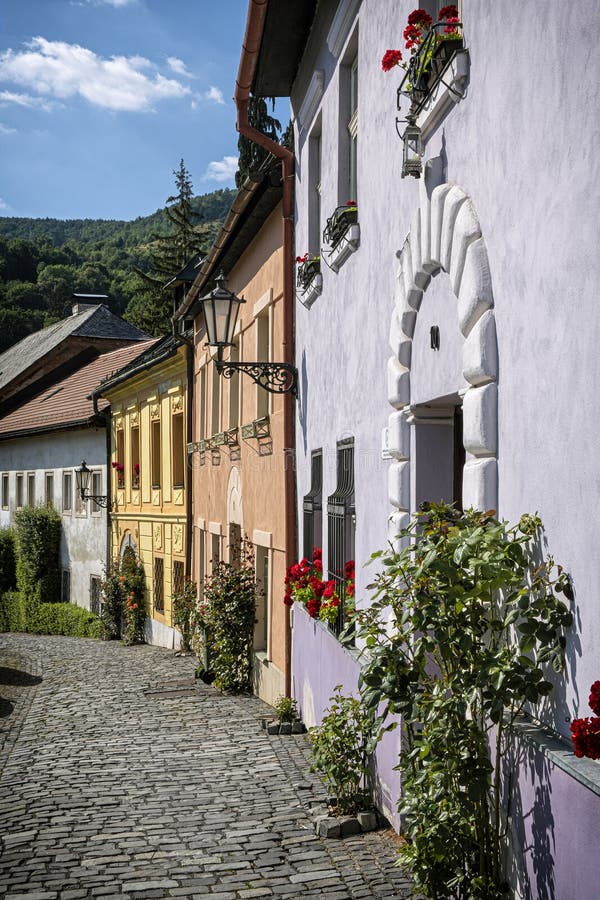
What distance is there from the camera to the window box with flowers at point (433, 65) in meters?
4.91

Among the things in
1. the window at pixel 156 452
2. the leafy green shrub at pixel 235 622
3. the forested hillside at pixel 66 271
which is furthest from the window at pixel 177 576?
the forested hillside at pixel 66 271

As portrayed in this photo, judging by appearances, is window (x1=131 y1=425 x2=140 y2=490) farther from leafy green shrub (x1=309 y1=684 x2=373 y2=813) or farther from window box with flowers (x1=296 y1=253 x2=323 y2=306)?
leafy green shrub (x1=309 y1=684 x2=373 y2=813)

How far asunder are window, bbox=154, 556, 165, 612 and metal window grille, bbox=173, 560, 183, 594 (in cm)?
99

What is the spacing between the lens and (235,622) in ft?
43.3

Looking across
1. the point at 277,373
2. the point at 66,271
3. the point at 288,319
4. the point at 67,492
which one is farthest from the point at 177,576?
the point at 66,271

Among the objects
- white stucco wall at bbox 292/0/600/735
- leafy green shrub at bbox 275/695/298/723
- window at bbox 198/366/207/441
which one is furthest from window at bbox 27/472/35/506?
white stucco wall at bbox 292/0/600/735

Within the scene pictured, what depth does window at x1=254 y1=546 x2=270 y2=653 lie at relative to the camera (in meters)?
13.6

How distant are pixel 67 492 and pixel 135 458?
21.8 feet

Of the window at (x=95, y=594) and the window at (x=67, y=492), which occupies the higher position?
the window at (x=67, y=492)

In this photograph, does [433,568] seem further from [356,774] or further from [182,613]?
[182,613]

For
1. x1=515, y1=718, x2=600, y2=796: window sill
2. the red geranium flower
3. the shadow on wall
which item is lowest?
the shadow on wall

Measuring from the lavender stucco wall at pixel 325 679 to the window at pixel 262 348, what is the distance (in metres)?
3.49

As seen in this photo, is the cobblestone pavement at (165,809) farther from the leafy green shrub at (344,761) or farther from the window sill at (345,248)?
the window sill at (345,248)

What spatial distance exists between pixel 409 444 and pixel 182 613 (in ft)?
42.3
